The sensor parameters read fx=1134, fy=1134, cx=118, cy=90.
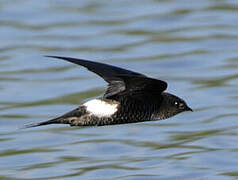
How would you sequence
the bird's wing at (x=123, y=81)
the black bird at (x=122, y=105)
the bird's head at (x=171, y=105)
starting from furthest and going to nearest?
the bird's head at (x=171, y=105) < the black bird at (x=122, y=105) < the bird's wing at (x=123, y=81)

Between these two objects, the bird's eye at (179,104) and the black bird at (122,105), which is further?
the bird's eye at (179,104)

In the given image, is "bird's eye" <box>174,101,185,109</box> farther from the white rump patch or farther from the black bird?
the white rump patch

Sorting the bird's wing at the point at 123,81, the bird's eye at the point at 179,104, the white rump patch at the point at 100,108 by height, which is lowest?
the white rump patch at the point at 100,108

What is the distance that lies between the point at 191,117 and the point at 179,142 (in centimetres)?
116

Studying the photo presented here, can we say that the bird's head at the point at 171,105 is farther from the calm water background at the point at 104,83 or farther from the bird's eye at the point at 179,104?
the calm water background at the point at 104,83

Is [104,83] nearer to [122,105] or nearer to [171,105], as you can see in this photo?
[171,105]

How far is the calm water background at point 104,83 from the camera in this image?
10.9 m

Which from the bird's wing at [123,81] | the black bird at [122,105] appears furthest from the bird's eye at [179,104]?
the bird's wing at [123,81]

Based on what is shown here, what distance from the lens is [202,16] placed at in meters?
17.8

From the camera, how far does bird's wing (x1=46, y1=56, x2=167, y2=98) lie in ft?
26.3

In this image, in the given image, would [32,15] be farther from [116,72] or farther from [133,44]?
[116,72]

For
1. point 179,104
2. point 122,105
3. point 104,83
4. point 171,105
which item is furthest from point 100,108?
point 104,83

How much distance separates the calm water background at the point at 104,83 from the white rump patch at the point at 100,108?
1.80 metres

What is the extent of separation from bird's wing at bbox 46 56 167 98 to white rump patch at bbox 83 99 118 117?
77mm
